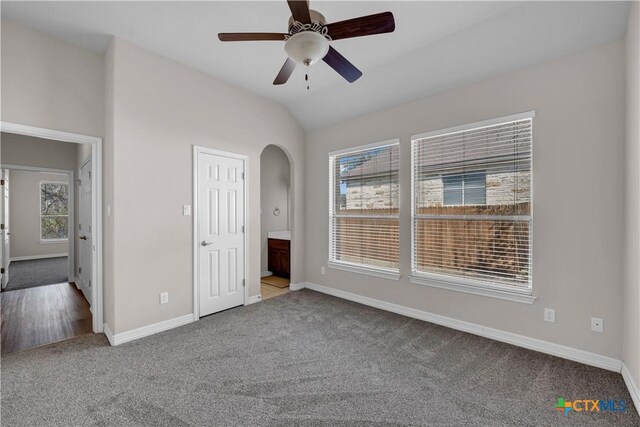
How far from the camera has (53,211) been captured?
7.97 metres

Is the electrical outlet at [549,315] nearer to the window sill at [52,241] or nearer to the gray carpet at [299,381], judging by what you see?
the gray carpet at [299,381]

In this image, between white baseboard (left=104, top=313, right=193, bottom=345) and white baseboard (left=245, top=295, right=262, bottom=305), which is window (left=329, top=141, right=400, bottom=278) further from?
white baseboard (left=104, top=313, right=193, bottom=345)

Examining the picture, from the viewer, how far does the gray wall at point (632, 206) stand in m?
1.97

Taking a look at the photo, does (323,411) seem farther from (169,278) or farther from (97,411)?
(169,278)

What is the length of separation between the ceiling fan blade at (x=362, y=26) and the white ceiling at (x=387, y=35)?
0.67 metres

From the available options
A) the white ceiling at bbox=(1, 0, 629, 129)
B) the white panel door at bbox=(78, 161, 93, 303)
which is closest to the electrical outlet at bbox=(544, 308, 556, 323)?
the white ceiling at bbox=(1, 0, 629, 129)

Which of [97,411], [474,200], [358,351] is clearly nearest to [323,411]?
[358,351]

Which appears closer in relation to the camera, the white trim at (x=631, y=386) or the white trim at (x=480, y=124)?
the white trim at (x=631, y=386)

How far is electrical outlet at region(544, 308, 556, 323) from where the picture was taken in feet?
8.75

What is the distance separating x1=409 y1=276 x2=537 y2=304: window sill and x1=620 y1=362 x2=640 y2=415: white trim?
726 mm

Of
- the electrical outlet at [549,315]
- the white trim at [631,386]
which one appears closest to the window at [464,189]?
the electrical outlet at [549,315]

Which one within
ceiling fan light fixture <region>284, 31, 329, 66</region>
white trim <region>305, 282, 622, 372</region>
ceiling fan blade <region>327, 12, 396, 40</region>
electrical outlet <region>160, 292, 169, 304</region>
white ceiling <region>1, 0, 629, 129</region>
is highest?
white ceiling <region>1, 0, 629, 129</region>

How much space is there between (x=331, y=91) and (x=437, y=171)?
1805 millimetres

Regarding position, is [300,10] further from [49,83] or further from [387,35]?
[49,83]
